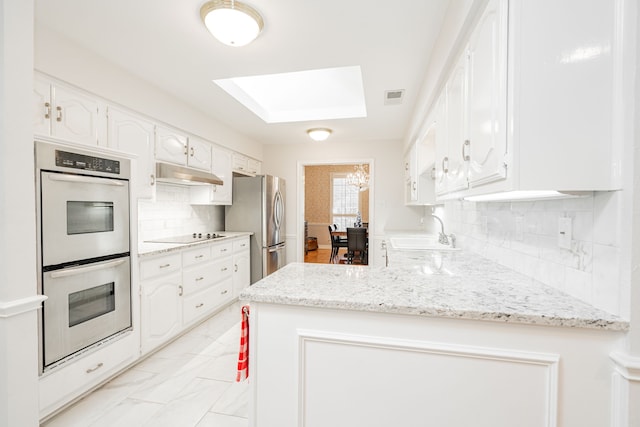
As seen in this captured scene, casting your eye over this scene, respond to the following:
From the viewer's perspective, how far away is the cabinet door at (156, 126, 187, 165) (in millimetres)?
2801

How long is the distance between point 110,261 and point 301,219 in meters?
3.32

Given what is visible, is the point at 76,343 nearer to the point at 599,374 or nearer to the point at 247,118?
the point at 599,374

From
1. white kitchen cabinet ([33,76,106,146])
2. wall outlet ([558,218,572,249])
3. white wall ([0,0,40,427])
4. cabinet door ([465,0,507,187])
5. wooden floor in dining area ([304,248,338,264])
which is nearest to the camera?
cabinet door ([465,0,507,187])

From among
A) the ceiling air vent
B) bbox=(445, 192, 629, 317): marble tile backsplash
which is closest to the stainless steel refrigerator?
the ceiling air vent

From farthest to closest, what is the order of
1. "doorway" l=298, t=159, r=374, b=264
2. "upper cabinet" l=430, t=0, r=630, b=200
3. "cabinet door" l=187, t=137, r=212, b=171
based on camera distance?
"doorway" l=298, t=159, r=374, b=264 < "cabinet door" l=187, t=137, r=212, b=171 < "upper cabinet" l=430, t=0, r=630, b=200

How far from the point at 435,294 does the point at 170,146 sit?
2904 mm

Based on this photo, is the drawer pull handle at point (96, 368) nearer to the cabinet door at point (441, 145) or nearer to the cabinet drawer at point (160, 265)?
the cabinet drawer at point (160, 265)

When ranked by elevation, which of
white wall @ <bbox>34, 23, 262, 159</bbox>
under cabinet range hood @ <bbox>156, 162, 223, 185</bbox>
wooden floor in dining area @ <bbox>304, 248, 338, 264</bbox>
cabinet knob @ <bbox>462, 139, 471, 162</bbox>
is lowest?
wooden floor in dining area @ <bbox>304, 248, 338, 264</bbox>

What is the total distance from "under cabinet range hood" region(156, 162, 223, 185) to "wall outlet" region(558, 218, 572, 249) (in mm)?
2908

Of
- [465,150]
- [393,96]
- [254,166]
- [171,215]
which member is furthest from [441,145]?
[254,166]

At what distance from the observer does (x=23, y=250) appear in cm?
126

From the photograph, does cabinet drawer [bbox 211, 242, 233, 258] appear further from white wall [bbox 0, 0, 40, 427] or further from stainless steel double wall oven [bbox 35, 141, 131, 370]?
white wall [bbox 0, 0, 40, 427]

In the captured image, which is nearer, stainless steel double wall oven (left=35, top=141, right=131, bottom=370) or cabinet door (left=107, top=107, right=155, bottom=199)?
stainless steel double wall oven (left=35, top=141, right=131, bottom=370)

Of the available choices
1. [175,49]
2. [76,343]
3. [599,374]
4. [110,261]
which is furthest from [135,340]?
[599,374]
